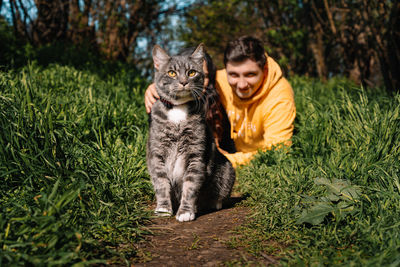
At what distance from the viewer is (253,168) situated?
344 centimetres

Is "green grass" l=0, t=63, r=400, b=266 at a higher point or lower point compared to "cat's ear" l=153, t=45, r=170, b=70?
lower

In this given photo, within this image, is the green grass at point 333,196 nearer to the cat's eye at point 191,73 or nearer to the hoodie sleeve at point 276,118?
the hoodie sleeve at point 276,118

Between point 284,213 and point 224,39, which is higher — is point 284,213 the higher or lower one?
the lower one

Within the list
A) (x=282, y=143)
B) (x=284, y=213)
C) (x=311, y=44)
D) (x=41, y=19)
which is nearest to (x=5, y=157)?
(x=284, y=213)

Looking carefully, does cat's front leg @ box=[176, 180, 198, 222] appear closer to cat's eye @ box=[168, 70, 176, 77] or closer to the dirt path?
the dirt path

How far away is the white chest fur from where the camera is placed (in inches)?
108

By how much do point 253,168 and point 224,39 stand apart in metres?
9.20

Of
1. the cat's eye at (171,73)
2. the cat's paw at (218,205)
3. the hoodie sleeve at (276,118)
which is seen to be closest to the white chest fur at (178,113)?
the cat's eye at (171,73)

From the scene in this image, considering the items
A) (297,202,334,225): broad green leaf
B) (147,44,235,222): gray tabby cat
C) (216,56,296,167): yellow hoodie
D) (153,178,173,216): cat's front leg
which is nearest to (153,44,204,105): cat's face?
(147,44,235,222): gray tabby cat

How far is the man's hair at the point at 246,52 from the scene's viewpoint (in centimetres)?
383

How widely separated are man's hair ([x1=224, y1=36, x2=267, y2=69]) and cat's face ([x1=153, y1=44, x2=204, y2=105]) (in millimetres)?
905

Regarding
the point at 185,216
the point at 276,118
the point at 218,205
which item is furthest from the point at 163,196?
the point at 276,118

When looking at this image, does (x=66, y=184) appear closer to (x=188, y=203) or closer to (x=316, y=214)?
(x=188, y=203)

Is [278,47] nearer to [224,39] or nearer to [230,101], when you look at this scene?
[224,39]
